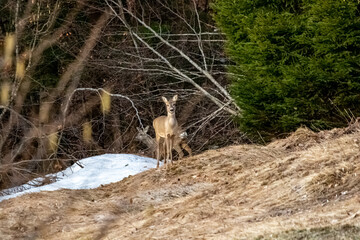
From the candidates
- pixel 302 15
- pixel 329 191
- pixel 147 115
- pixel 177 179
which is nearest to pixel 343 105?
pixel 302 15

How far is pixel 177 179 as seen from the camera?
444 inches

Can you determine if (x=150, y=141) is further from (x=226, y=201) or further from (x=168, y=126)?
(x=226, y=201)

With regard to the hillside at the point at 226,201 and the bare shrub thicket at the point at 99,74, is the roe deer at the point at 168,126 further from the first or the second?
the bare shrub thicket at the point at 99,74

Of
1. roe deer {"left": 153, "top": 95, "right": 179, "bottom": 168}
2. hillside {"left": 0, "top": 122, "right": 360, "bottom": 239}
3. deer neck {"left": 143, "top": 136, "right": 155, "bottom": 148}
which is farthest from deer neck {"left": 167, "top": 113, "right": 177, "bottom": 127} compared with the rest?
deer neck {"left": 143, "top": 136, "right": 155, "bottom": 148}

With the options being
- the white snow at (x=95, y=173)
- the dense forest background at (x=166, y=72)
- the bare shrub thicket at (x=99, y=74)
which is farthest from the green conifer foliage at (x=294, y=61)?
the bare shrub thicket at (x=99, y=74)

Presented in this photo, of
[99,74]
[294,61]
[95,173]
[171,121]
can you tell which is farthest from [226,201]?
[99,74]

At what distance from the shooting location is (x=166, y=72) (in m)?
18.4

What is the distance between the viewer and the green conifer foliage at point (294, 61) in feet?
39.9

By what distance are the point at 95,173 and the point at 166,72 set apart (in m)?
4.98

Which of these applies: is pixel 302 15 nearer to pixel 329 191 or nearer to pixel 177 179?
pixel 177 179

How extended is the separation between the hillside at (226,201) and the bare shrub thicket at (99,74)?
19.9 ft

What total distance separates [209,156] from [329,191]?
408 centimetres

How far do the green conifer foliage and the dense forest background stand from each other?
24mm

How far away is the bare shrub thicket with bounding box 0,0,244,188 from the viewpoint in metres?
18.1
